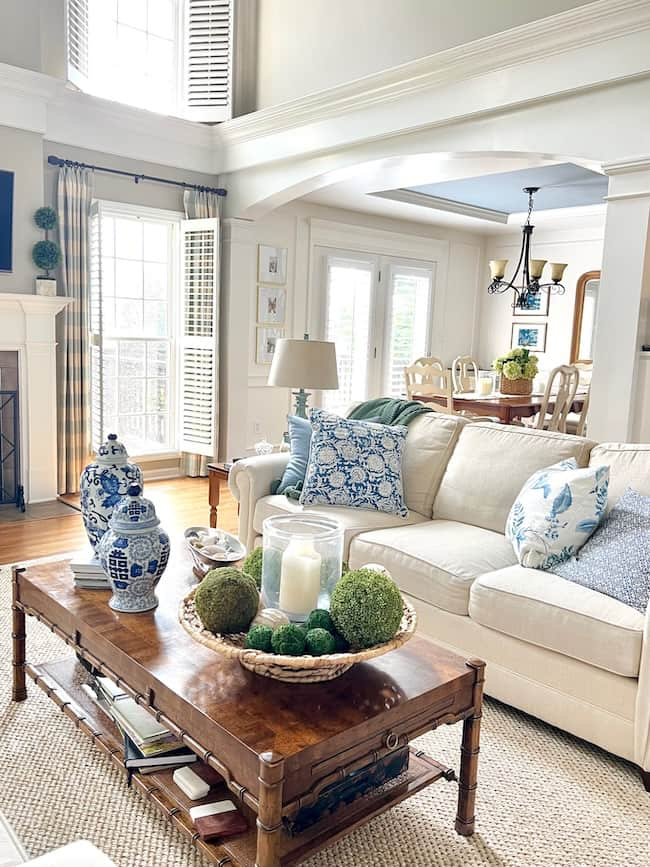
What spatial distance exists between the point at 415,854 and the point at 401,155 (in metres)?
3.82

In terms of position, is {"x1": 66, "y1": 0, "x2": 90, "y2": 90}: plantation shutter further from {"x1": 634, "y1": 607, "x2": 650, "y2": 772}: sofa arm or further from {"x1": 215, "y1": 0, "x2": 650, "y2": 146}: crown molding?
{"x1": 634, "y1": 607, "x2": 650, "y2": 772}: sofa arm

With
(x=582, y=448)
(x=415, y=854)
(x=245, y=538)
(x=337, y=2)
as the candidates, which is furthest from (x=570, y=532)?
(x=337, y=2)

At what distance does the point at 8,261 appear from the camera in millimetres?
4691

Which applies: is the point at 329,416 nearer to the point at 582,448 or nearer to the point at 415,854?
the point at 582,448

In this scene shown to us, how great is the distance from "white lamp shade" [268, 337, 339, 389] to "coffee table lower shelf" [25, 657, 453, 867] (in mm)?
1967

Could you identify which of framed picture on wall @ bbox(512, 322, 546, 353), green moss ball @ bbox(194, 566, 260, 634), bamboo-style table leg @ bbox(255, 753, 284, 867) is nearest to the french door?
framed picture on wall @ bbox(512, 322, 546, 353)

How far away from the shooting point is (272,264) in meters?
6.50

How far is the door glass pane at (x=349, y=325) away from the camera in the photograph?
7191mm

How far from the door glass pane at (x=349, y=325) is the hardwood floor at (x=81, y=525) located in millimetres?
2175

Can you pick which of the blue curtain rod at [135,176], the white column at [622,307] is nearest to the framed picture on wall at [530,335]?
the blue curtain rod at [135,176]

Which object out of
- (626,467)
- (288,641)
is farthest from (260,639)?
(626,467)

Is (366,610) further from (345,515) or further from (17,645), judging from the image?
(345,515)

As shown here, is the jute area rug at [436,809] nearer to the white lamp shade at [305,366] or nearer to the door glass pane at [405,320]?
the white lamp shade at [305,366]

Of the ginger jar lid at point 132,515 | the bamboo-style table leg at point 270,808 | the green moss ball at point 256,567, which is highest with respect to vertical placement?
the ginger jar lid at point 132,515
